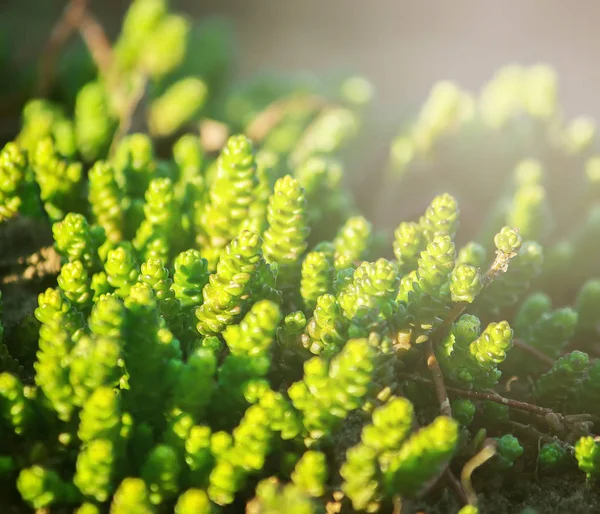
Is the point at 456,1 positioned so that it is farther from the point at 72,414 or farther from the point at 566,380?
the point at 72,414

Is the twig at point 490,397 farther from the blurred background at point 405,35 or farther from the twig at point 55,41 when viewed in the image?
the blurred background at point 405,35

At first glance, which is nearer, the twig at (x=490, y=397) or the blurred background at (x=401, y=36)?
the twig at (x=490, y=397)

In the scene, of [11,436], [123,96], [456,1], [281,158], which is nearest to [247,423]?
[11,436]

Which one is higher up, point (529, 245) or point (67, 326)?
point (529, 245)

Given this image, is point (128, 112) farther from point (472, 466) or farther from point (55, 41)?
point (472, 466)

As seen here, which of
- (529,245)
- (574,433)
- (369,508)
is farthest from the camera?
(529,245)

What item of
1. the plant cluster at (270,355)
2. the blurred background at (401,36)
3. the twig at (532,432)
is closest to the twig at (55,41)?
the plant cluster at (270,355)

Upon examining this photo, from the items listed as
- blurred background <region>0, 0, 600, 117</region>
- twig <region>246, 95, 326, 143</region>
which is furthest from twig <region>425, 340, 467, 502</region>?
blurred background <region>0, 0, 600, 117</region>

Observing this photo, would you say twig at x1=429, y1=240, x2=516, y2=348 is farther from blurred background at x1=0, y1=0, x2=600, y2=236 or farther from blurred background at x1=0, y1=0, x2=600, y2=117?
blurred background at x1=0, y1=0, x2=600, y2=117
